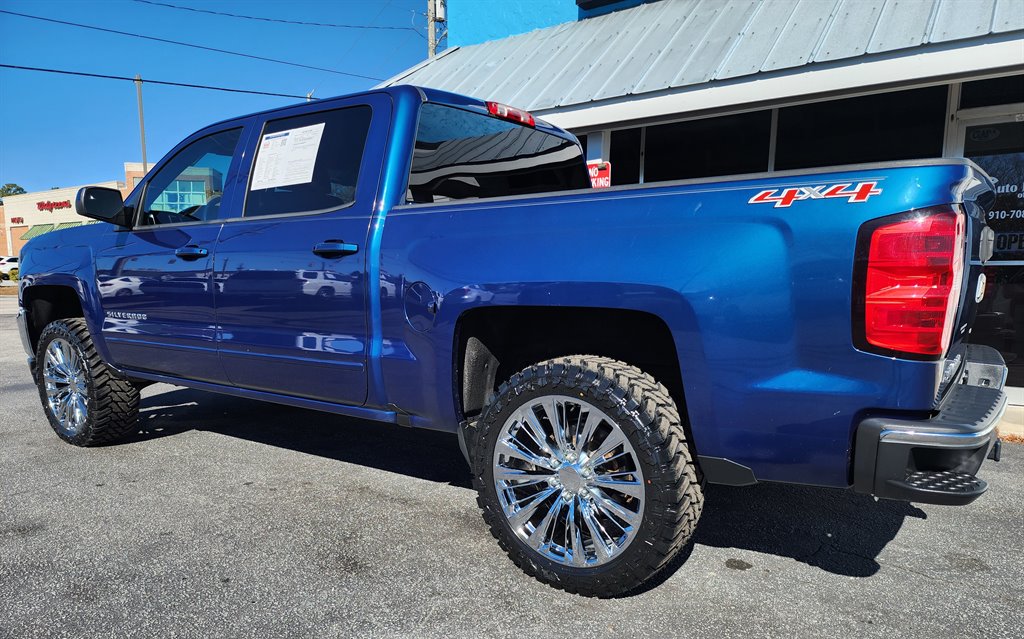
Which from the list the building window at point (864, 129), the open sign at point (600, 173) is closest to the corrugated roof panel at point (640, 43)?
the open sign at point (600, 173)

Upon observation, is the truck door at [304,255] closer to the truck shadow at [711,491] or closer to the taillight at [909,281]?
the truck shadow at [711,491]

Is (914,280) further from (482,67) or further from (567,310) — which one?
(482,67)

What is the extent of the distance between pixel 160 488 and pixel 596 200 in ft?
9.69

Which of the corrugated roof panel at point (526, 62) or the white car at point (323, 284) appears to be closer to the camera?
the white car at point (323, 284)

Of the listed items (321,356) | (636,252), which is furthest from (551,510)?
(321,356)

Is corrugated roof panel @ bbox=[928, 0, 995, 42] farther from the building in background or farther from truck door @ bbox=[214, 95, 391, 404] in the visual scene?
the building in background

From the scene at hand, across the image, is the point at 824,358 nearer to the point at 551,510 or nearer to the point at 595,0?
the point at 551,510

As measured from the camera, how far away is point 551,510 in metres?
2.61

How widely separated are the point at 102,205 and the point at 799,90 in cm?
575

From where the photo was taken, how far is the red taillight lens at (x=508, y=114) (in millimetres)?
3684

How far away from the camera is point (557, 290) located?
2465 mm

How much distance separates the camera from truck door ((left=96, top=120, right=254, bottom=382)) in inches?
144

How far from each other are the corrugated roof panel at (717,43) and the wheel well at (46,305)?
5710 millimetres

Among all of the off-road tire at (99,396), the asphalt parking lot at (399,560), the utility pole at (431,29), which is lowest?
the asphalt parking lot at (399,560)
